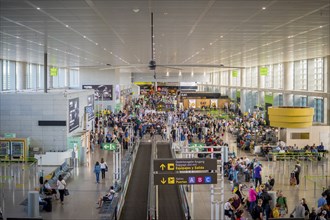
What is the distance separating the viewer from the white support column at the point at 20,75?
3958 cm

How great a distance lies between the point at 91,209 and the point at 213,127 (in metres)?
23.1

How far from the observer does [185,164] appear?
12320 mm

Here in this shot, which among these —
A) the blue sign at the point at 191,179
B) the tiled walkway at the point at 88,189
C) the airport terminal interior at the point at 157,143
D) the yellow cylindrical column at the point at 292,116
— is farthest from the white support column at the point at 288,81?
the blue sign at the point at 191,179

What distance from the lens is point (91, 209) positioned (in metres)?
15.1

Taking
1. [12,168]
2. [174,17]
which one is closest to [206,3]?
[174,17]

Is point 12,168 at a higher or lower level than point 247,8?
lower

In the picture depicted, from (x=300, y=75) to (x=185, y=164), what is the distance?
28698 millimetres

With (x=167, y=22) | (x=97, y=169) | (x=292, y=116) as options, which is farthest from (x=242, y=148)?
(x=167, y=22)

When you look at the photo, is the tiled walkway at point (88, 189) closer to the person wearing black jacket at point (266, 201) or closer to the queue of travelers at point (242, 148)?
the queue of travelers at point (242, 148)

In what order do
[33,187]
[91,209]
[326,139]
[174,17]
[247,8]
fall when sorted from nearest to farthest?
[247,8], [174,17], [91,209], [33,187], [326,139]

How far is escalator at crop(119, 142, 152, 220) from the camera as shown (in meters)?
15.0

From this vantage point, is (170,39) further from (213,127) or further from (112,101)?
(112,101)

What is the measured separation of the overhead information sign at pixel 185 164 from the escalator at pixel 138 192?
9.78ft

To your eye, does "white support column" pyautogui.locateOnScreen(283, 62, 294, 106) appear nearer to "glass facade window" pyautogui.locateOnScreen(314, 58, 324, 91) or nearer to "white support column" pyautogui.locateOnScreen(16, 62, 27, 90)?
"glass facade window" pyautogui.locateOnScreen(314, 58, 324, 91)
